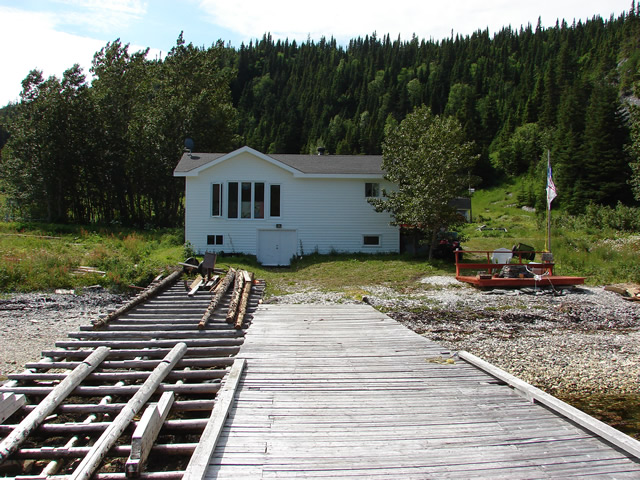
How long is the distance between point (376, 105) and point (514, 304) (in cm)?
11389

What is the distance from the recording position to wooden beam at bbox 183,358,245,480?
11.9 ft

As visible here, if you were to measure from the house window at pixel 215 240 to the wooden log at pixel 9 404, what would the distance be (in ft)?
59.5

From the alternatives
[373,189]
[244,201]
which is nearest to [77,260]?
[244,201]

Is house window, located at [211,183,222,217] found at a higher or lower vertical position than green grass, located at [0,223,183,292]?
higher

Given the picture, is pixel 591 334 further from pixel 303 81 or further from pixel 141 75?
pixel 303 81

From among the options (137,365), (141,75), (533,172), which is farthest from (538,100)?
(137,365)

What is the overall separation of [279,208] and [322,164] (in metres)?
3.69

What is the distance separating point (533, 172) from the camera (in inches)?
2872

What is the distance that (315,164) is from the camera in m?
25.2

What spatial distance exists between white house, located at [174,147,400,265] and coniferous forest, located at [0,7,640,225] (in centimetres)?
486

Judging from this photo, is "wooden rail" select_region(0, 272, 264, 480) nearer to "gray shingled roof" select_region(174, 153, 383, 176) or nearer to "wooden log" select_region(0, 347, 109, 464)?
"wooden log" select_region(0, 347, 109, 464)

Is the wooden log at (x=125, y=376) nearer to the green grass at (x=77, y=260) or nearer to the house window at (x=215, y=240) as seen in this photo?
the green grass at (x=77, y=260)

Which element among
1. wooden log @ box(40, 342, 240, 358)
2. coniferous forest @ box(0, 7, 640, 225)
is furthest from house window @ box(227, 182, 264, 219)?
wooden log @ box(40, 342, 240, 358)

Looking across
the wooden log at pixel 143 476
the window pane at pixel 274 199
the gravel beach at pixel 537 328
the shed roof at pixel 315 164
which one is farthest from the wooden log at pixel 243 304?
the shed roof at pixel 315 164
